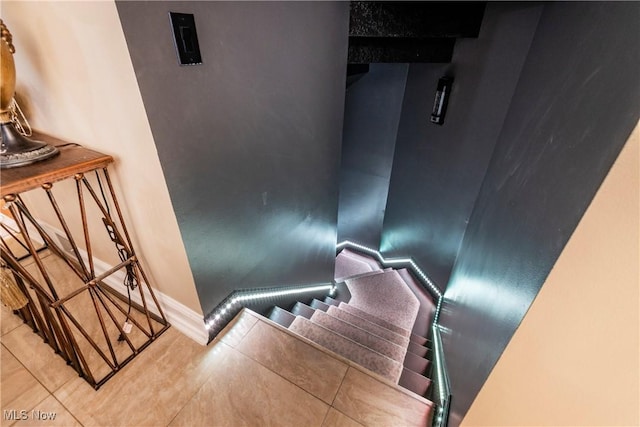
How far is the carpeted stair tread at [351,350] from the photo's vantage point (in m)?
1.83

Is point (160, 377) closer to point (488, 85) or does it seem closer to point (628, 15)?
point (628, 15)

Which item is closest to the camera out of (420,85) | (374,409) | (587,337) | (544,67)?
(587,337)

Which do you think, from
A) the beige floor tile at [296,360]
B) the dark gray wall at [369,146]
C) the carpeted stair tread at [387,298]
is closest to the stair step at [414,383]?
the beige floor tile at [296,360]

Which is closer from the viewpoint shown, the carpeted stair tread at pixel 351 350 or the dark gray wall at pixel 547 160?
the dark gray wall at pixel 547 160

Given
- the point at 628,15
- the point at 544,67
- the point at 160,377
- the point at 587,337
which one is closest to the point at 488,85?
the point at 544,67

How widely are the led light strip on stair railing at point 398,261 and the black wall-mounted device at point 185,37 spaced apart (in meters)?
3.18

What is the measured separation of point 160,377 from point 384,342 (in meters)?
1.62

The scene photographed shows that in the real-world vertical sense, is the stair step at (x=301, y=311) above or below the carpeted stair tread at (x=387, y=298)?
above

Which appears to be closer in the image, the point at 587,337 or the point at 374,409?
the point at 587,337

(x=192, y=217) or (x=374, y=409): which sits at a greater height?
(x=192, y=217)

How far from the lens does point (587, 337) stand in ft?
1.96

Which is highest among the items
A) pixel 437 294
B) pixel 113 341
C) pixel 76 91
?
pixel 76 91

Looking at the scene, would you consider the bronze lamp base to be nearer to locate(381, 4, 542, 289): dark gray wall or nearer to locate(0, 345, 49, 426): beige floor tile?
locate(0, 345, 49, 426): beige floor tile
